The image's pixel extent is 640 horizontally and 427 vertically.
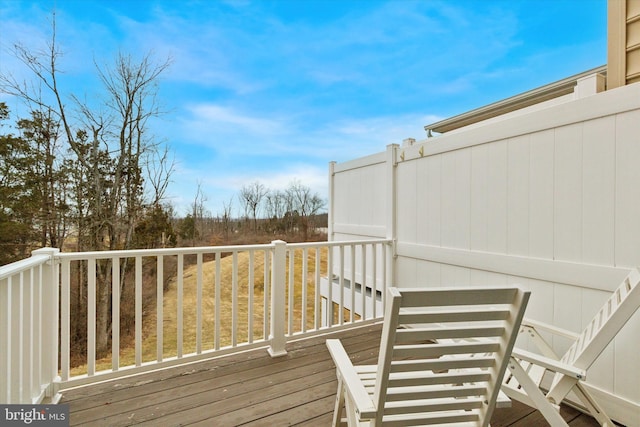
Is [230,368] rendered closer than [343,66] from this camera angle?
Yes

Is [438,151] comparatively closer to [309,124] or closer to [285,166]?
[309,124]

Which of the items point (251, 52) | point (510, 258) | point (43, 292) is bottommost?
point (43, 292)

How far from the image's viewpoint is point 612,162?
1863 millimetres

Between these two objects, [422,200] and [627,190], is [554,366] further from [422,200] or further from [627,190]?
[422,200]

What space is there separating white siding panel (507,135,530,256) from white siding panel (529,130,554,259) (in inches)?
1.4

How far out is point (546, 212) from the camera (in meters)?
2.21

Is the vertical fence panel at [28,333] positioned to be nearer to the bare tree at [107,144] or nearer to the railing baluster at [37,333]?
the railing baluster at [37,333]

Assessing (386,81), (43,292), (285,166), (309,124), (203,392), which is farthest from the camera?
(285,166)

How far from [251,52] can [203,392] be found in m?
6.51

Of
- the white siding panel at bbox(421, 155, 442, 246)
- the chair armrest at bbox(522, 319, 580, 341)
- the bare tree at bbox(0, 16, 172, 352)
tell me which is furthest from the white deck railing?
the bare tree at bbox(0, 16, 172, 352)

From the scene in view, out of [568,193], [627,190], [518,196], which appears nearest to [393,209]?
[518,196]

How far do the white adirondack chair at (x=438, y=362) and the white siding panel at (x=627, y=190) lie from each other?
117 centimetres

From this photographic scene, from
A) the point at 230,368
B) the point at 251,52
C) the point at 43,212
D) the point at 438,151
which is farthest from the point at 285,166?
the point at 230,368

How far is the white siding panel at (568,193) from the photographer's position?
6.64 ft
